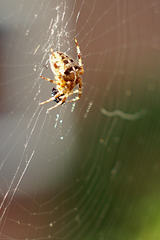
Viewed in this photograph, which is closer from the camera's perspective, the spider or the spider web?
the spider

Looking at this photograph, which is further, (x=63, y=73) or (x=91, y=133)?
(x=91, y=133)

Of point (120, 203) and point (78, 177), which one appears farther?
point (78, 177)

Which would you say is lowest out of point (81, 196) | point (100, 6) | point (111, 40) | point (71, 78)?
point (81, 196)

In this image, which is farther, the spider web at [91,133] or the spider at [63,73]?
the spider web at [91,133]

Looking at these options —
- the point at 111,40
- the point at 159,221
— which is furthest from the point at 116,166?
the point at 111,40

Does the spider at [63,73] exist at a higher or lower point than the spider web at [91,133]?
higher

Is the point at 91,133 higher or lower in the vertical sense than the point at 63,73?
lower

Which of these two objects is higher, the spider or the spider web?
the spider

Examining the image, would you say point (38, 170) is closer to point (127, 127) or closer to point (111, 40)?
point (127, 127)
